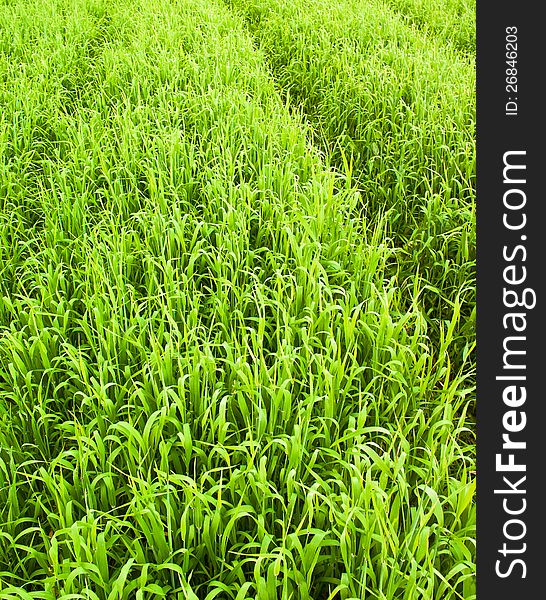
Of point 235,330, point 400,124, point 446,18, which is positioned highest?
point 446,18

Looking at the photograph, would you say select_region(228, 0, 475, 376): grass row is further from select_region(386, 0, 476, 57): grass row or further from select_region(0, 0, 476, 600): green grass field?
select_region(386, 0, 476, 57): grass row

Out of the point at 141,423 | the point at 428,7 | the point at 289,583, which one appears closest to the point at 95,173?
the point at 141,423

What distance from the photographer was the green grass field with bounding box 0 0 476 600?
1.84 m

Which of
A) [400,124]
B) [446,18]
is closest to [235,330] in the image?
[400,124]

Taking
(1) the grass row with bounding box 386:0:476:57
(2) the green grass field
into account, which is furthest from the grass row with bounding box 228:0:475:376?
(1) the grass row with bounding box 386:0:476:57

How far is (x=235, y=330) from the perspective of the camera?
8.84 feet

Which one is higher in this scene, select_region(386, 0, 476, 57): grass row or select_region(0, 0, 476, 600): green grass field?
select_region(386, 0, 476, 57): grass row

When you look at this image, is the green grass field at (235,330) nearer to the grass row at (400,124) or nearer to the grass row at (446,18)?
the grass row at (400,124)

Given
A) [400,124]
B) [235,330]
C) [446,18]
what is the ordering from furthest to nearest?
[446,18]
[400,124]
[235,330]

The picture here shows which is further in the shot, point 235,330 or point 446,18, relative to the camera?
point 446,18

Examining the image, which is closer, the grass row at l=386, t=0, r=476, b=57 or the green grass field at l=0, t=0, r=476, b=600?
the green grass field at l=0, t=0, r=476, b=600

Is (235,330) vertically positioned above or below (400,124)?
below

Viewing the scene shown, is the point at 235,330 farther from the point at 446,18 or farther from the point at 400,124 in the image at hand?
the point at 446,18

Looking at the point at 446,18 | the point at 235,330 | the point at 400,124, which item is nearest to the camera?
the point at 235,330
